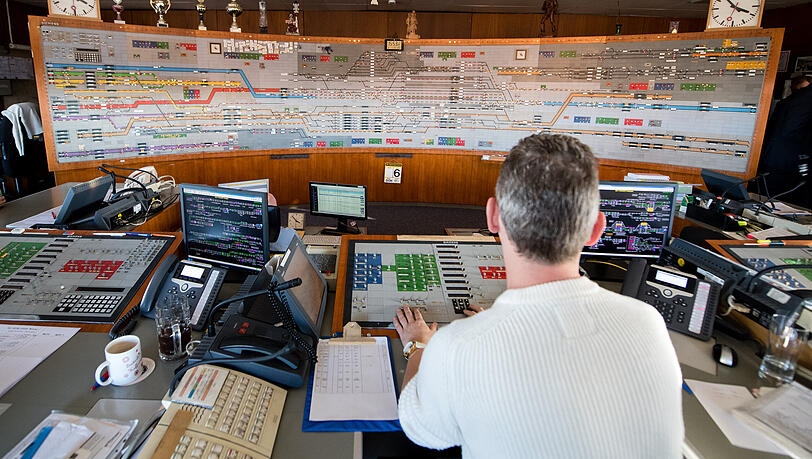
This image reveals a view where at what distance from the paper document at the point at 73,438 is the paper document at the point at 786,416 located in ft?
5.03

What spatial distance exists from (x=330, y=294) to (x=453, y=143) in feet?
14.6

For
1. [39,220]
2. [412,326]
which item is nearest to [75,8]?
[39,220]

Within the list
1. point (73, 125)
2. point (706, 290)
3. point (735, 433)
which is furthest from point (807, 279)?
point (73, 125)

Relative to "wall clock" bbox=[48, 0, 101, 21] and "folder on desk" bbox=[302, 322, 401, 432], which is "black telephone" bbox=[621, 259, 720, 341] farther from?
"wall clock" bbox=[48, 0, 101, 21]

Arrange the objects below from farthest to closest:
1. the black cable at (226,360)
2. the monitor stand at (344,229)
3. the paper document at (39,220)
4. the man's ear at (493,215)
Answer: the monitor stand at (344,229)
the paper document at (39,220)
the black cable at (226,360)
the man's ear at (493,215)


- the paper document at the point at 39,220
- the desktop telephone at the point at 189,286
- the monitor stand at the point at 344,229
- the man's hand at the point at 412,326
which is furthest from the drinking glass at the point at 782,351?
the paper document at the point at 39,220

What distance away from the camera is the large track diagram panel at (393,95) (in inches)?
168

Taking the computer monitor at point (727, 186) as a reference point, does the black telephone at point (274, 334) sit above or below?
below

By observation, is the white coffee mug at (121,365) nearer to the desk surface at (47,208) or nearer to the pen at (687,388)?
the desk surface at (47,208)

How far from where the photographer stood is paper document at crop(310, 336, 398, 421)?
111cm

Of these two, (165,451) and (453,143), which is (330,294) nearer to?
(165,451)

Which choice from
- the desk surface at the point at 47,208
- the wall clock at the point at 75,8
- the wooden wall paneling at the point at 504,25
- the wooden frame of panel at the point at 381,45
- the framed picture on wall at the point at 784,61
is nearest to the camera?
the desk surface at the point at 47,208

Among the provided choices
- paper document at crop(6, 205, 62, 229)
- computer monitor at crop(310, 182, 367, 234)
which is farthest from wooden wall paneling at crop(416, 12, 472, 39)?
paper document at crop(6, 205, 62, 229)

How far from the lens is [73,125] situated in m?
4.20
